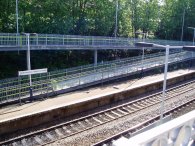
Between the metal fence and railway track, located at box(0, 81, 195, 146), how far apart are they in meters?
4.94

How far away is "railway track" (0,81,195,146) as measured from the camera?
1234 cm

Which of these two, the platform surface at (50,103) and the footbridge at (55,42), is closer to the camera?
the platform surface at (50,103)

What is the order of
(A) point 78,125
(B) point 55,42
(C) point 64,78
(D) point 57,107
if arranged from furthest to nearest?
(B) point 55,42, (C) point 64,78, (D) point 57,107, (A) point 78,125

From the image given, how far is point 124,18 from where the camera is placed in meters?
42.4

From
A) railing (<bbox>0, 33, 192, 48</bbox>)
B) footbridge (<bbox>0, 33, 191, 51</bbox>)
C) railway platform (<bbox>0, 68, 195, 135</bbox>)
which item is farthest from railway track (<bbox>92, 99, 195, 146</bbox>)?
railing (<bbox>0, 33, 192, 48</bbox>)

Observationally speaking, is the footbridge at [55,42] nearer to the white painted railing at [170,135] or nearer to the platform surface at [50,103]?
the platform surface at [50,103]

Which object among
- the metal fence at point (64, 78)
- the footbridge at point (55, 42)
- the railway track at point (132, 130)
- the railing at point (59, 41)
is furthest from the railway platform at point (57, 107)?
the railing at point (59, 41)

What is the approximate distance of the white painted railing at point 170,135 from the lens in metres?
2.65

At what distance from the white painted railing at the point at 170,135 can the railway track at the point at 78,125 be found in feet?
30.6

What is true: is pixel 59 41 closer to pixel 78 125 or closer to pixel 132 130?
pixel 78 125

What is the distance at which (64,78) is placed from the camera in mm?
22438

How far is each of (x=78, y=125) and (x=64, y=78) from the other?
868 cm

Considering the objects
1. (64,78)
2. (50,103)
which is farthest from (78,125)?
(64,78)

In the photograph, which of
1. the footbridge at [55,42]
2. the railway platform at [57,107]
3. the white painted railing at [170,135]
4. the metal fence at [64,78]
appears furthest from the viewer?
the footbridge at [55,42]
